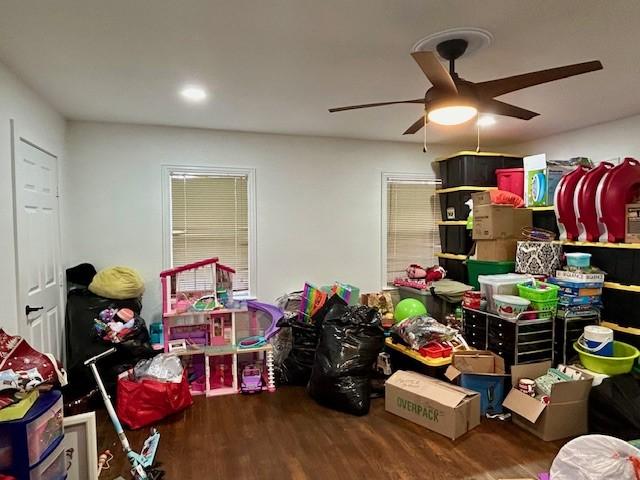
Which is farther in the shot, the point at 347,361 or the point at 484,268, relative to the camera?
the point at 484,268

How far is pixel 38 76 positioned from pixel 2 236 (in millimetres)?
1019

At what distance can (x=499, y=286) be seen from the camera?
3.32m

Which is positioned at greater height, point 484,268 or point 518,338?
point 484,268

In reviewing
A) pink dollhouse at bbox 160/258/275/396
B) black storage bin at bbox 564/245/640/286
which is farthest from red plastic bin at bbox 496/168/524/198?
pink dollhouse at bbox 160/258/275/396

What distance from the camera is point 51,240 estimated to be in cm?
321

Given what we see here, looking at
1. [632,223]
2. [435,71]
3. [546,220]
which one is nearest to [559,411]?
[632,223]

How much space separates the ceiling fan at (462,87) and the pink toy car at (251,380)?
2572mm

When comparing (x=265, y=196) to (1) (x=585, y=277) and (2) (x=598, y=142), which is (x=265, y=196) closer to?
(1) (x=585, y=277)

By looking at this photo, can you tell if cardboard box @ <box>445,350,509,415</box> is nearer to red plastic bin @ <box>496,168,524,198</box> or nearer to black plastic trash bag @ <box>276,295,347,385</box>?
black plastic trash bag @ <box>276,295,347,385</box>

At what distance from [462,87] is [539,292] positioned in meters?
1.86

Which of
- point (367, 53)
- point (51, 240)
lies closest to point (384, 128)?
point (367, 53)

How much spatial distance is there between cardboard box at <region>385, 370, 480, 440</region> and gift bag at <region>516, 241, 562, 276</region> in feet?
4.12

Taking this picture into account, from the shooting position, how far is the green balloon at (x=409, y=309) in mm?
3959

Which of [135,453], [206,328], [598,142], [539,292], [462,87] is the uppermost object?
[598,142]
